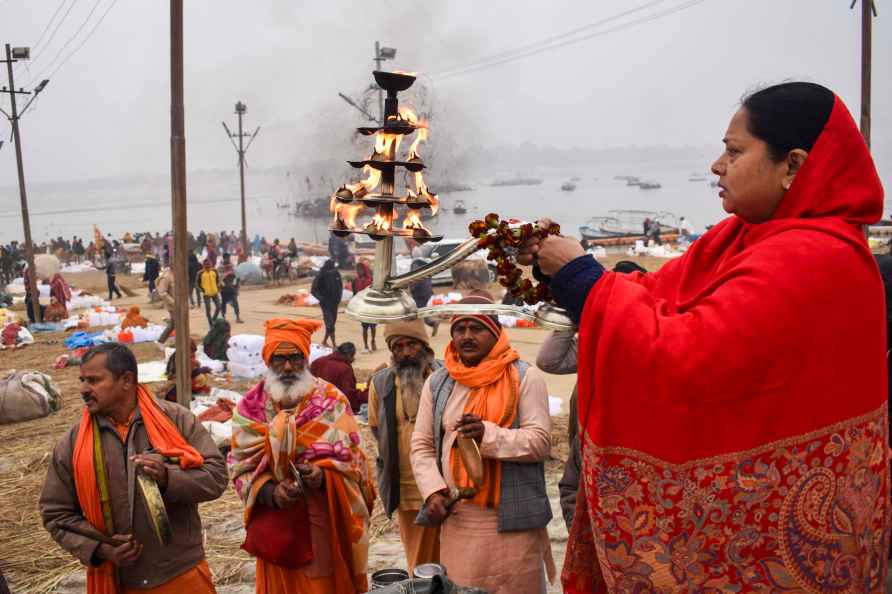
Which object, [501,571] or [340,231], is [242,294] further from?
[340,231]

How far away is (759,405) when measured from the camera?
1700 mm

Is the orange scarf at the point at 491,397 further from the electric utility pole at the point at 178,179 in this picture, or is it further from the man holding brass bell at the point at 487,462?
the electric utility pole at the point at 178,179

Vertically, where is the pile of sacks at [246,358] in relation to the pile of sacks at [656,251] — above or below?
below

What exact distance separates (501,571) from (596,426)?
2.47m

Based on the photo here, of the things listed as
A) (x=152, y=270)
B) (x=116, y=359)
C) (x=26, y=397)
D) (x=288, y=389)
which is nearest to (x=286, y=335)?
(x=288, y=389)

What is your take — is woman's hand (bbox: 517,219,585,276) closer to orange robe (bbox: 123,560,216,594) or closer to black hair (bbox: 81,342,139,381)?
black hair (bbox: 81,342,139,381)

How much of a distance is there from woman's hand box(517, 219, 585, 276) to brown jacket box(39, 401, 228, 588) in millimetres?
2472

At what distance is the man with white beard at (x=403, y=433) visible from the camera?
4730mm

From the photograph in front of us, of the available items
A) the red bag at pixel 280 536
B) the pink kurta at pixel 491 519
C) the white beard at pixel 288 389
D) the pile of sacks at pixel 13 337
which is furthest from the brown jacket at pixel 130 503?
the pile of sacks at pixel 13 337

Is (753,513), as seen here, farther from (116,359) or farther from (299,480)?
(116,359)

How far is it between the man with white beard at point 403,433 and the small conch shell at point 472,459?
0.91 m

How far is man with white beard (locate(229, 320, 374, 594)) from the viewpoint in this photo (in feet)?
13.6

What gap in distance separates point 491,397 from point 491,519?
1.90 ft

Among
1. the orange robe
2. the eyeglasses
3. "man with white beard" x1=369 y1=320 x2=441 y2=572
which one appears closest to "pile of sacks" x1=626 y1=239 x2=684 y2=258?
"man with white beard" x1=369 y1=320 x2=441 y2=572
